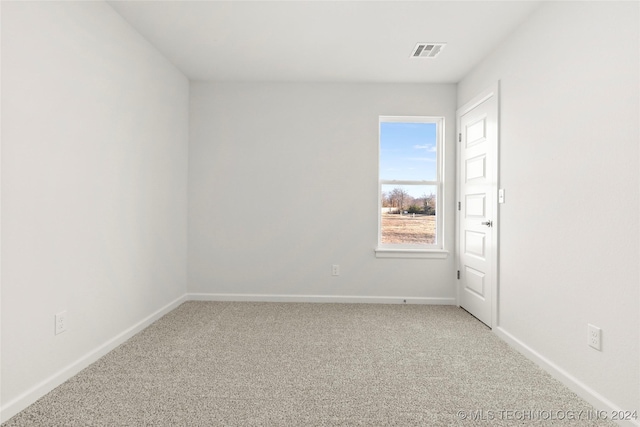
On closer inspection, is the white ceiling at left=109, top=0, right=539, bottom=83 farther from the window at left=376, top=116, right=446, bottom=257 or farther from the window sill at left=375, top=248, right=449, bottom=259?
the window sill at left=375, top=248, right=449, bottom=259

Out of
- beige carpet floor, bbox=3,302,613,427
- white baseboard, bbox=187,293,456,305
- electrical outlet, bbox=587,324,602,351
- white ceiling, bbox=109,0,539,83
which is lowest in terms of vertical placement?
beige carpet floor, bbox=3,302,613,427

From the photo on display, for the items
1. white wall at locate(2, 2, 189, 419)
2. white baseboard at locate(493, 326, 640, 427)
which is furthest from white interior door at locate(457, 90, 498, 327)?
white wall at locate(2, 2, 189, 419)

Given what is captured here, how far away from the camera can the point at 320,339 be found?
106 inches

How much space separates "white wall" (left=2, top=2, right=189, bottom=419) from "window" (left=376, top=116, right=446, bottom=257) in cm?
237

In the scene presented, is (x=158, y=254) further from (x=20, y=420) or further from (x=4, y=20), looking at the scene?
(x=4, y=20)

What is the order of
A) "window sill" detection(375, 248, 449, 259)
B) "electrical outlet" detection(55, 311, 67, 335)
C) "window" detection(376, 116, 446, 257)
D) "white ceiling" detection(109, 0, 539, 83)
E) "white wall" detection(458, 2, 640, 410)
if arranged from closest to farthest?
"white wall" detection(458, 2, 640, 410), "electrical outlet" detection(55, 311, 67, 335), "white ceiling" detection(109, 0, 539, 83), "window sill" detection(375, 248, 449, 259), "window" detection(376, 116, 446, 257)

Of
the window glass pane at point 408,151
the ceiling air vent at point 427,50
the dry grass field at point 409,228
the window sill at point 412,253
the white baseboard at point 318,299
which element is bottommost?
the white baseboard at point 318,299

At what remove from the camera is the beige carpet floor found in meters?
1.69

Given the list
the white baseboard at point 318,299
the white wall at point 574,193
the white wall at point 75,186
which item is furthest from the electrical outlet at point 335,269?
the white wall at point 75,186

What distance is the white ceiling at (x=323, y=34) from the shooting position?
2.40m

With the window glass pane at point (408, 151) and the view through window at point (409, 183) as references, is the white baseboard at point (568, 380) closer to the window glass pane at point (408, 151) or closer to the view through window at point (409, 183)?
the view through window at point (409, 183)

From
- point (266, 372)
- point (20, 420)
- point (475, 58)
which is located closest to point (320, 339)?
point (266, 372)

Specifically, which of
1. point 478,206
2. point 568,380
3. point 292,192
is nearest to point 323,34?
point 292,192

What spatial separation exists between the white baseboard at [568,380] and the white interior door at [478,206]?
41cm
